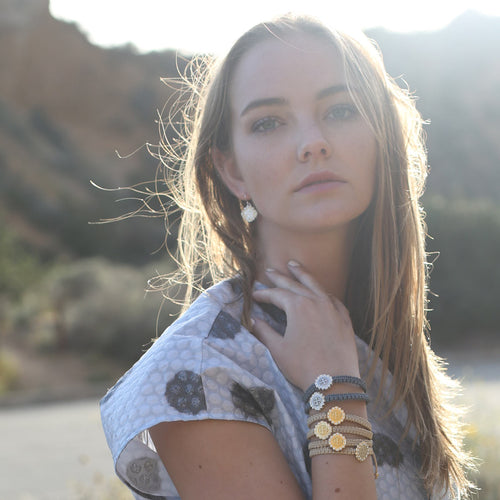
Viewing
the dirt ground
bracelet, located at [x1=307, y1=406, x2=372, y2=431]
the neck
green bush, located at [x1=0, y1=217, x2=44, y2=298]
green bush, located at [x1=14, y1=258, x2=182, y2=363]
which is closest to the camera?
bracelet, located at [x1=307, y1=406, x2=372, y2=431]

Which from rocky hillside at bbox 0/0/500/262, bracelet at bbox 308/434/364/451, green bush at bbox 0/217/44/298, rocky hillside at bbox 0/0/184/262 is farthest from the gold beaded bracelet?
rocky hillside at bbox 0/0/184/262

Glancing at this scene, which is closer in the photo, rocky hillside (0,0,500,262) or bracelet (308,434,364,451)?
bracelet (308,434,364,451)

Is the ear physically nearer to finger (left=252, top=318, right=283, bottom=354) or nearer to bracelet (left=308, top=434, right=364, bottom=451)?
finger (left=252, top=318, right=283, bottom=354)

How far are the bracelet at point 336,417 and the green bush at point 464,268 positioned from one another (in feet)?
61.8

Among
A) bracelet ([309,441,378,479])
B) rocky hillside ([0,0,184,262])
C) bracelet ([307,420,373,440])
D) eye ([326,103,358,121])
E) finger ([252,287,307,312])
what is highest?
rocky hillside ([0,0,184,262])

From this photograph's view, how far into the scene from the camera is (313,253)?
1.93 metres

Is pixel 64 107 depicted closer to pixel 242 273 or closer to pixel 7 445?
pixel 7 445

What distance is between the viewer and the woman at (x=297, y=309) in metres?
1.43

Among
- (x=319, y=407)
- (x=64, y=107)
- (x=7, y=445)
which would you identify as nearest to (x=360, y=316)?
(x=319, y=407)

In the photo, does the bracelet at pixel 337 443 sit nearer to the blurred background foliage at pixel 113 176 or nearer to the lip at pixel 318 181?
the lip at pixel 318 181

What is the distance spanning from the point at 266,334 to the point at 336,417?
0.27 meters

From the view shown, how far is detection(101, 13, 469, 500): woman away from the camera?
1.43m

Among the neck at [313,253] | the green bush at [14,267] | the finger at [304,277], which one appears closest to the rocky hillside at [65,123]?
the green bush at [14,267]

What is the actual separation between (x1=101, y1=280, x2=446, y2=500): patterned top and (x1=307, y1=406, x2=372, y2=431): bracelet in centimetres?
6
